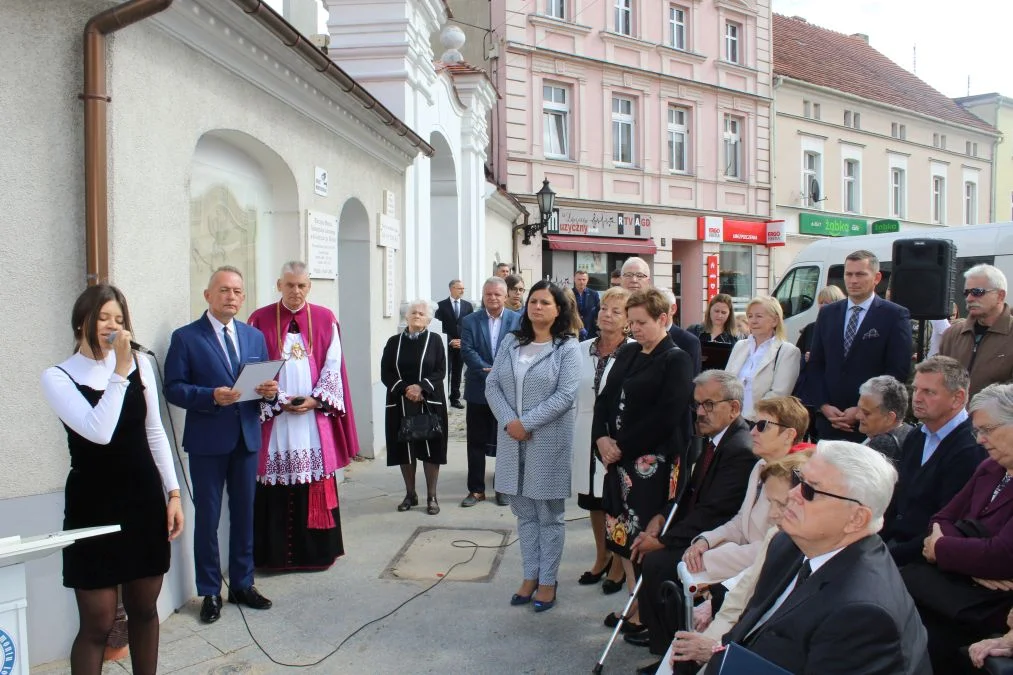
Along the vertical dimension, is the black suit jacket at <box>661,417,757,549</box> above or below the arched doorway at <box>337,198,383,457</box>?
below

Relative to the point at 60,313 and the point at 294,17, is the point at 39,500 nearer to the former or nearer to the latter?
the point at 60,313

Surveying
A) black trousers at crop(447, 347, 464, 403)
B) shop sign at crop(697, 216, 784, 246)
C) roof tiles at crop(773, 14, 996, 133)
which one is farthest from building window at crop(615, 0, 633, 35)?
black trousers at crop(447, 347, 464, 403)

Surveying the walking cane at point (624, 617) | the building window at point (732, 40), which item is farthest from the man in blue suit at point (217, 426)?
the building window at point (732, 40)

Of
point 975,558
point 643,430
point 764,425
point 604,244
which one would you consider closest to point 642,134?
point 604,244

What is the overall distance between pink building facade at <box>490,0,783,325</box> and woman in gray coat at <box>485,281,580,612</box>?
1526 cm

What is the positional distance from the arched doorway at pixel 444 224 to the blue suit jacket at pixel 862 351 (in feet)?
25.6

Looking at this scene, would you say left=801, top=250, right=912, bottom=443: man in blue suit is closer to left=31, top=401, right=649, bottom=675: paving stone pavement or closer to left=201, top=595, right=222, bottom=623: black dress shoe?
left=31, top=401, right=649, bottom=675: paving stone pavement

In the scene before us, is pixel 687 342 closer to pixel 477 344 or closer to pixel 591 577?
pixel 591 577

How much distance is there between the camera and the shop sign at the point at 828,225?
26078 millimetres

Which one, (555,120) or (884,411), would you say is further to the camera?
(555,120)

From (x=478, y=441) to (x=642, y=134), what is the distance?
679 inches

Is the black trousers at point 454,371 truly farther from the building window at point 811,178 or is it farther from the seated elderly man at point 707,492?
the building window at point 811,178

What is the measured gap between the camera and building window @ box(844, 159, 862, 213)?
27.6m

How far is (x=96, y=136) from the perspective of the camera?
144 inches
